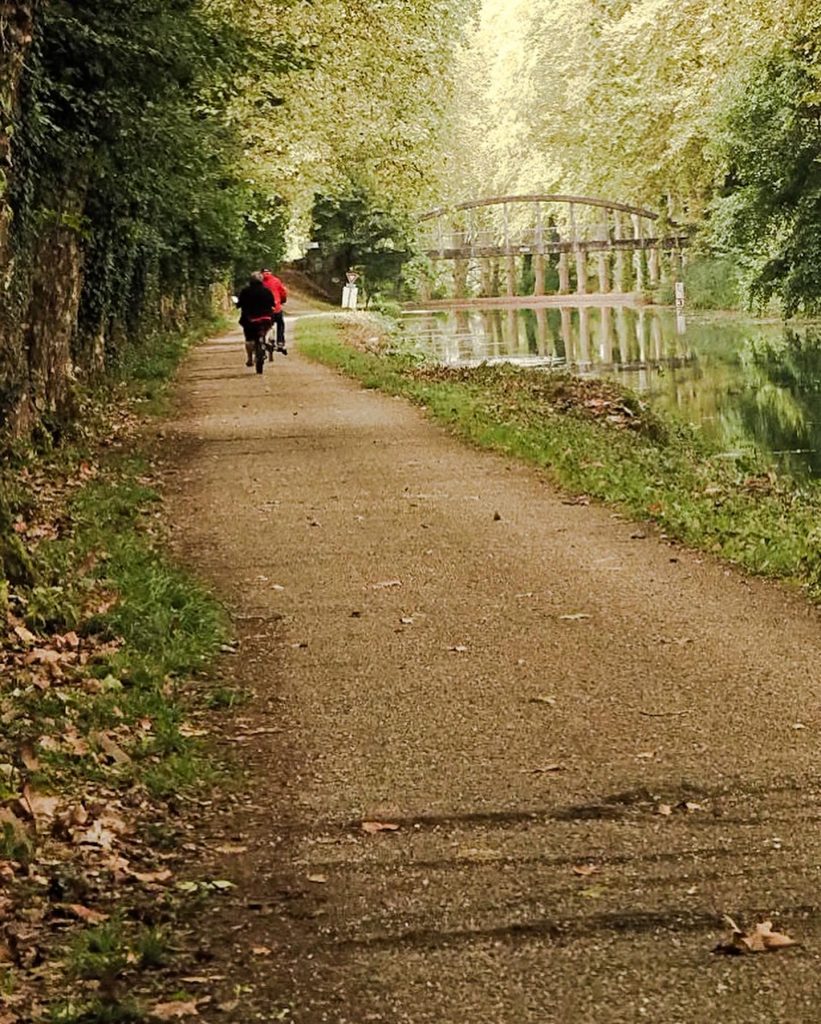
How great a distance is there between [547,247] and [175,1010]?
84534mm

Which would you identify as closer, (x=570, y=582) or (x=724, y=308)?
(x=570, y=582)

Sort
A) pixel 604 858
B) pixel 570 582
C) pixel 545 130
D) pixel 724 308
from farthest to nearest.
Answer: pixel 724 308 < pixel 545 130 < pixel 570 582 < pixel 604 858

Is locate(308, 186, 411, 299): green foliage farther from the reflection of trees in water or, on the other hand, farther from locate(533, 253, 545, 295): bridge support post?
locate(533, 253, 545, 295): bridge support post

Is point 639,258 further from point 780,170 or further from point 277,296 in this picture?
point 277,296

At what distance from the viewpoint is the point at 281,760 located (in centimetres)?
696

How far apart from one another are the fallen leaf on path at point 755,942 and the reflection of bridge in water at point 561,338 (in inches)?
1261

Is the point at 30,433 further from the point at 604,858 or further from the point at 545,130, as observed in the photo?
the point at 545,130

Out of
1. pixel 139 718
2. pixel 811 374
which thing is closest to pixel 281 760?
pixel 139 718

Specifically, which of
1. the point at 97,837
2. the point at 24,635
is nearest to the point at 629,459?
the point at 24,635

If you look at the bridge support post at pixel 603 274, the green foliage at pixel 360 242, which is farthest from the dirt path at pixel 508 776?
the bridge support post at pixel 603 274

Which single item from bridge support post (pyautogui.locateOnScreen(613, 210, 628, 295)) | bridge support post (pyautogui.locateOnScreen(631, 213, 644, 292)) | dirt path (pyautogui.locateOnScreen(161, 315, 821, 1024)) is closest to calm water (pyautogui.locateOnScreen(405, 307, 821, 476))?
dirt path (pyautogui.locateOnScreen(161, 315, 821, 1024))

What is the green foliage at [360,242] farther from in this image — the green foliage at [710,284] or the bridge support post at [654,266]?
the bridge support post at [654,266]

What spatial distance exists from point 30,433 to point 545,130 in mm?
37484

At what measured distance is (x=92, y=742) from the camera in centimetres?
700
